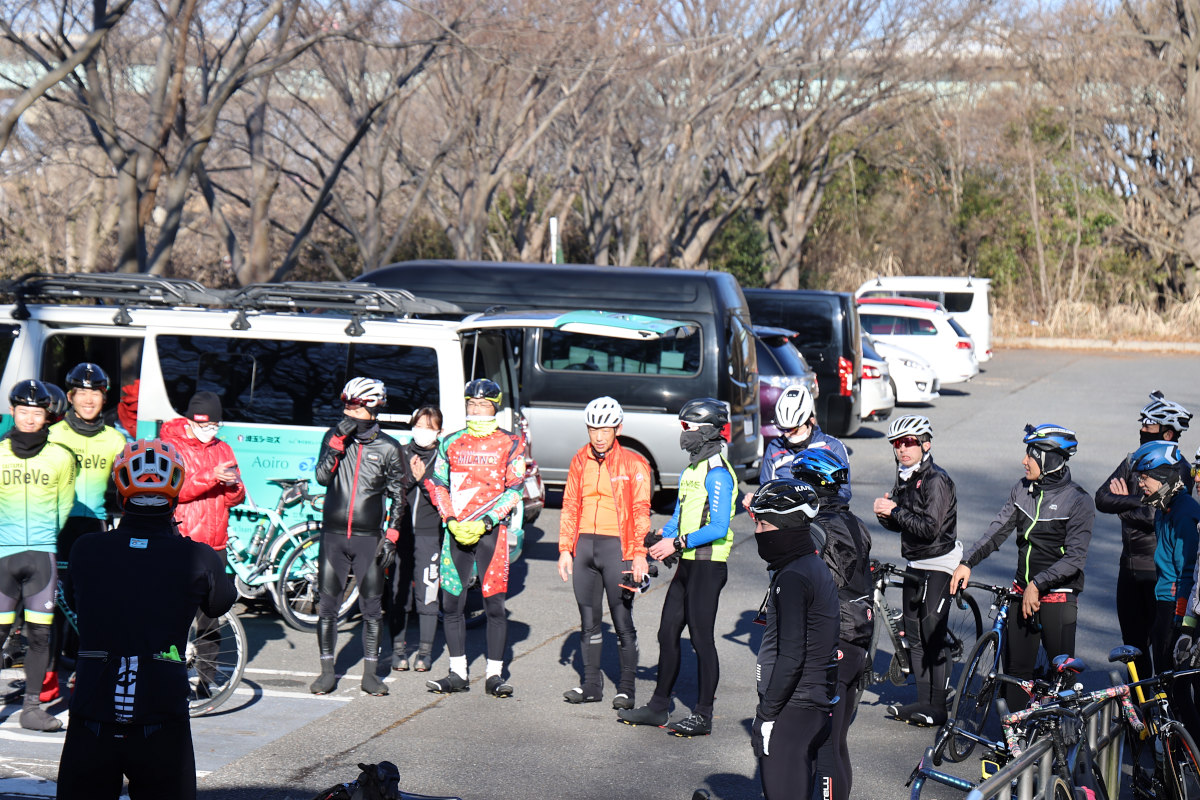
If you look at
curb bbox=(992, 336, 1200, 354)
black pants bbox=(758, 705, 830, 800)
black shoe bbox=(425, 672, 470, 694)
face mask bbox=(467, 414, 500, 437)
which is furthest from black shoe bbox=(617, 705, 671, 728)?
curb bbox=(992, 336, 1200, 354)

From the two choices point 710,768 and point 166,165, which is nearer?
point 710,768

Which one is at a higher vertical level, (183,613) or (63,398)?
(63,398)

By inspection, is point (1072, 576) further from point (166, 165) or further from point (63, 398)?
point (166, 165)

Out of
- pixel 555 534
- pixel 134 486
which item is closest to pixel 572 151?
pixel 555 534

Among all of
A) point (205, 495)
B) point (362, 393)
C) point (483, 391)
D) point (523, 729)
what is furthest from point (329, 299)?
point (523, 729)

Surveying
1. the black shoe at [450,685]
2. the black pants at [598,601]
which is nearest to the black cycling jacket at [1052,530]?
the black pants at [598,601]

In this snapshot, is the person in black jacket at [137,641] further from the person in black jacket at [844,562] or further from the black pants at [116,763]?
the person in black jacket at [844,562]

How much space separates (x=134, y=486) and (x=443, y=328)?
5.33 meters

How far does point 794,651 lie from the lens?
4.79 meters

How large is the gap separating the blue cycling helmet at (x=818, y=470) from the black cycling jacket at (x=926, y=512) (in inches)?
57.1

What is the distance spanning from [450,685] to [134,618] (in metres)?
3.73

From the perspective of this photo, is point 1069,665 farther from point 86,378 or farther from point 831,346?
point 831,346

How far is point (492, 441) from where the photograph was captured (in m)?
8.04

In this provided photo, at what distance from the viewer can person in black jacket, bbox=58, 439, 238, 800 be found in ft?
13.6
